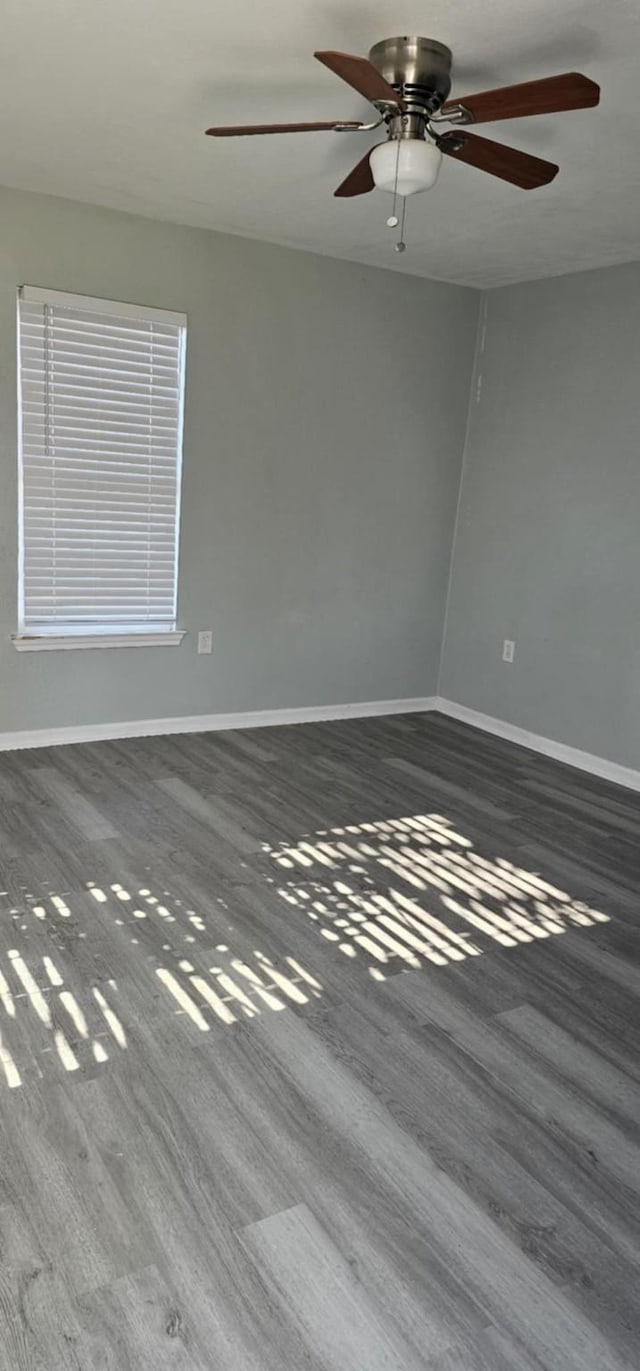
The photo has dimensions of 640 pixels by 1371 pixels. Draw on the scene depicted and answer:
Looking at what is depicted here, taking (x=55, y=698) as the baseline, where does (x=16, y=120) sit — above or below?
Result: above

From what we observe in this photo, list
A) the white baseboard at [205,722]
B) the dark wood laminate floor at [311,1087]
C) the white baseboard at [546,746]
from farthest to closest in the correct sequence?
the white baseboard at [546,746]
the white baseboard at [205,722]
the dark wood laminate floor at [311,1087]

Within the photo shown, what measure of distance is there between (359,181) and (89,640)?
88.7 inches

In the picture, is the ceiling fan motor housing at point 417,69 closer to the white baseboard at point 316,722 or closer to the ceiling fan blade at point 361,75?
the ceiling fan blade at point 361,75

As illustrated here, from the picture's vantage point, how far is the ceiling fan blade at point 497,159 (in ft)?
6.95

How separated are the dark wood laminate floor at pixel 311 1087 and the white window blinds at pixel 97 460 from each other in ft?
3.12

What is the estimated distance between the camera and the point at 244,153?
2842 mm

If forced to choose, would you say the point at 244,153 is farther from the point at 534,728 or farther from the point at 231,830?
Result: the point at 534,728

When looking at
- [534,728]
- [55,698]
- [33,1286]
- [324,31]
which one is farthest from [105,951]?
[534,728]

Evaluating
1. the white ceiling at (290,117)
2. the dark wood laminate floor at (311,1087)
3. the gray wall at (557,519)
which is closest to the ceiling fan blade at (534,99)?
the white ceiling at (290,117)

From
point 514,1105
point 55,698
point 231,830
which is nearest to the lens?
point 514,1105

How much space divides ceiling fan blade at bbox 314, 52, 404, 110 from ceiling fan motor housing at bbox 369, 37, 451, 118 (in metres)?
0.20

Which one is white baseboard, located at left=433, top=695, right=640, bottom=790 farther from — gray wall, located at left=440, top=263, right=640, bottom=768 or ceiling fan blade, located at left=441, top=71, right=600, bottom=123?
ceiling fan blade, located at left=441, top=71, right=600, bottom=123

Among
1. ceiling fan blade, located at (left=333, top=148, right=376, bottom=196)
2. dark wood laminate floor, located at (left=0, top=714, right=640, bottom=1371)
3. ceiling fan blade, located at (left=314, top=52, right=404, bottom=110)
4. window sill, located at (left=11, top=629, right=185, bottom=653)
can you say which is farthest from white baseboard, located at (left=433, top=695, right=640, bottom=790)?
ceiling fan blade, located at (left=314, top=52, right=404, bottom=110)

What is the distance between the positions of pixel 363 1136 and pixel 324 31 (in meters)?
2.47
